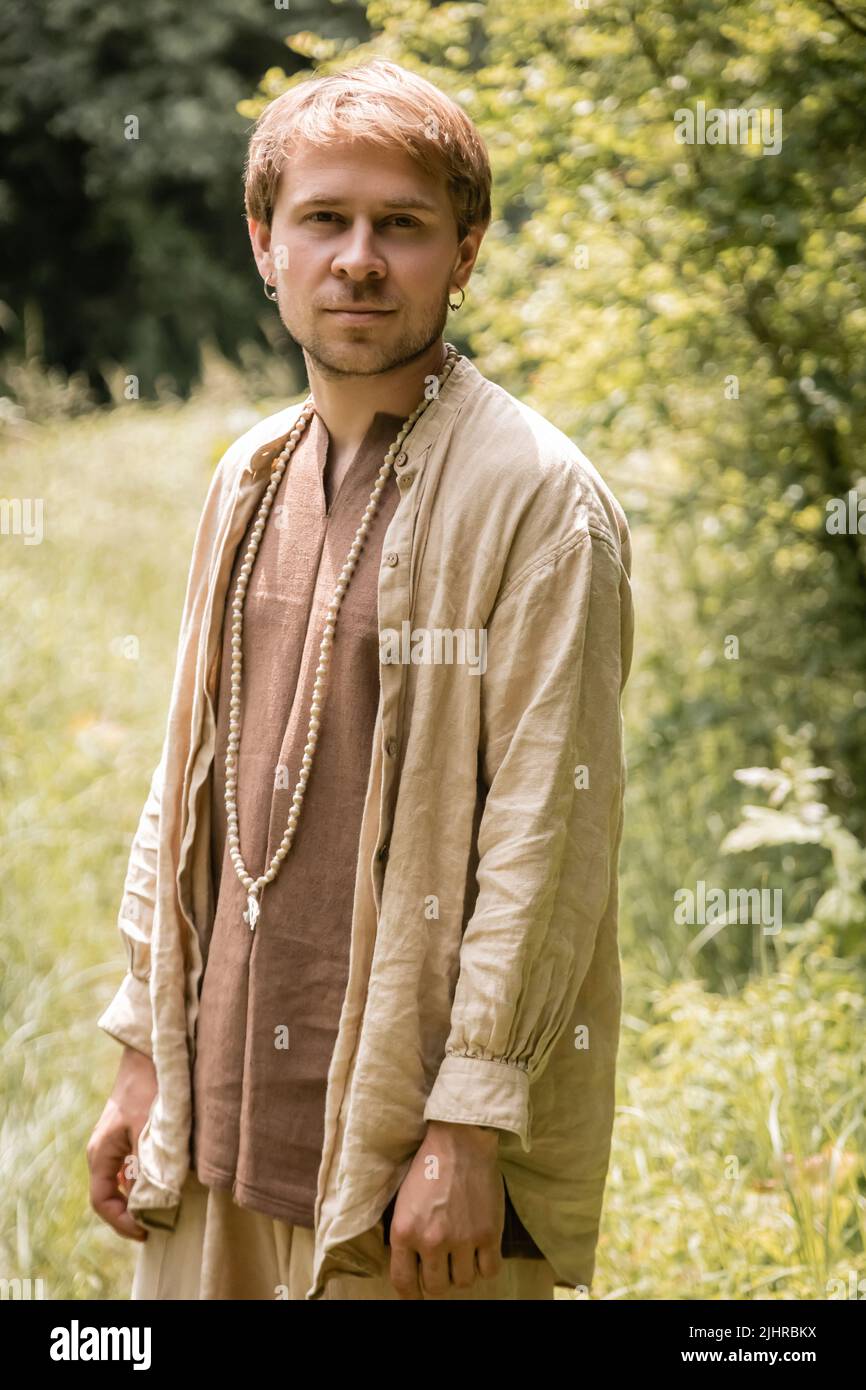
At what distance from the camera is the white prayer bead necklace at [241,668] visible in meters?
1.73

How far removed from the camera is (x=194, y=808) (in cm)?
187

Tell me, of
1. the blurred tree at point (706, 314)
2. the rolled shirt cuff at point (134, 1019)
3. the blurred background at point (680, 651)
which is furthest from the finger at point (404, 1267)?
the blurred tree at point (706, 314)

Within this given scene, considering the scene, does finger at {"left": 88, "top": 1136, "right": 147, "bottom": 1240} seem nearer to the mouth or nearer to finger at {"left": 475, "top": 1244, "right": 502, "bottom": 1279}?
finger at {"left": 475, "top": 1244, "right": 502, "bottom": 1279}

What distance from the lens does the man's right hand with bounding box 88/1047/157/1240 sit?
196cm

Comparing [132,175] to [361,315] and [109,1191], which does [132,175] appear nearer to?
[361,315]

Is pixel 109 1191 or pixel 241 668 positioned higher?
pixel 241 668

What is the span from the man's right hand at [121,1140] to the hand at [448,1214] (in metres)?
0.51

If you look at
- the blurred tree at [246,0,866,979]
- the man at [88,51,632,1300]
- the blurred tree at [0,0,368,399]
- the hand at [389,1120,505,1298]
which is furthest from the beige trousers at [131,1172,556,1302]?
the blurred tree at [0,0,368,399]

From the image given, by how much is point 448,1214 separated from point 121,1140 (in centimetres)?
61

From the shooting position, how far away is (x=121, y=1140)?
1972 millimetres

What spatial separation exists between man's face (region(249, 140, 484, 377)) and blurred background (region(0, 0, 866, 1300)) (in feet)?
3.61

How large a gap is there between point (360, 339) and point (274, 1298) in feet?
4.03

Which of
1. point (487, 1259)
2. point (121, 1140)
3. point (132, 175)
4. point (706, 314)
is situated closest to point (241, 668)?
point (121, 1140)

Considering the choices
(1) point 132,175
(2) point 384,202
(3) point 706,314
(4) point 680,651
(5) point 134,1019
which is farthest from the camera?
(1) point 132,175
